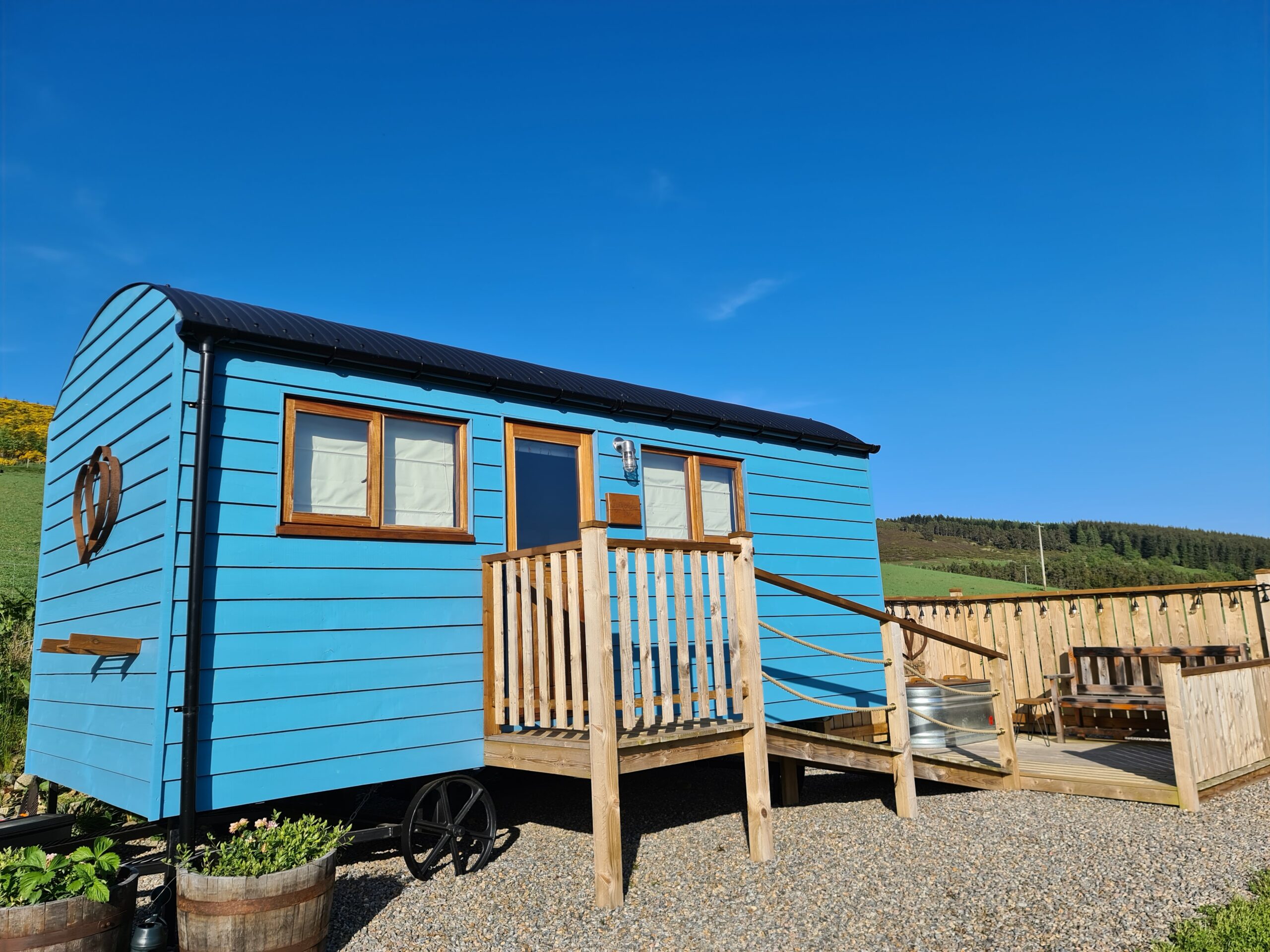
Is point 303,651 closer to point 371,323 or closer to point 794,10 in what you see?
point 371,323

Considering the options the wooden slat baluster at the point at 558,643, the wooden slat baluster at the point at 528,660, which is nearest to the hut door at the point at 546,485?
the wooden slat baluster at the point at 528,660

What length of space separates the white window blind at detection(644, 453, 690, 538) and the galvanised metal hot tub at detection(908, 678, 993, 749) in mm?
3318

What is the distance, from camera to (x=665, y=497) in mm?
6820

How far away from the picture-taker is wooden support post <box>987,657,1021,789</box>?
6750 mm

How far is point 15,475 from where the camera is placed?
18812mm

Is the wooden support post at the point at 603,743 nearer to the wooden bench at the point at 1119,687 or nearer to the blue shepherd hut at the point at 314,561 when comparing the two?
the blue shepherd hut at the point at 314,561

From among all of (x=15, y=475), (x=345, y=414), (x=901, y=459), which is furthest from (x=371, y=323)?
(x=15, y=475)

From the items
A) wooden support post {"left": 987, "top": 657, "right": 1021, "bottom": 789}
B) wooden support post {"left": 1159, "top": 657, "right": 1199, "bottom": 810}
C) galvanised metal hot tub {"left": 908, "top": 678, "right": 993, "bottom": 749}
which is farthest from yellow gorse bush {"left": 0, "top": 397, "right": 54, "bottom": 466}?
wooden support post {"left": 1159, "top": 657, "right": 1199, "bottom": 810}

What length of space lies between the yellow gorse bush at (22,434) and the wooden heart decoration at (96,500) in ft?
51.5

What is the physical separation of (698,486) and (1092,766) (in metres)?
4.68

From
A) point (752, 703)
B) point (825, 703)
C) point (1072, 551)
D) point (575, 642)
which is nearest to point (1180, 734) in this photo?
point (825, 703)

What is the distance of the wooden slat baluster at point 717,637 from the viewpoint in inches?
192

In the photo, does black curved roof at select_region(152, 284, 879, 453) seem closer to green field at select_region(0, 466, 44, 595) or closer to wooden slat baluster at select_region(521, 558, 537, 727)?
wooden slat baluster at select_region(521, 558, 537, 727)

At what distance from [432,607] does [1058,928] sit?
3977 millimetres
